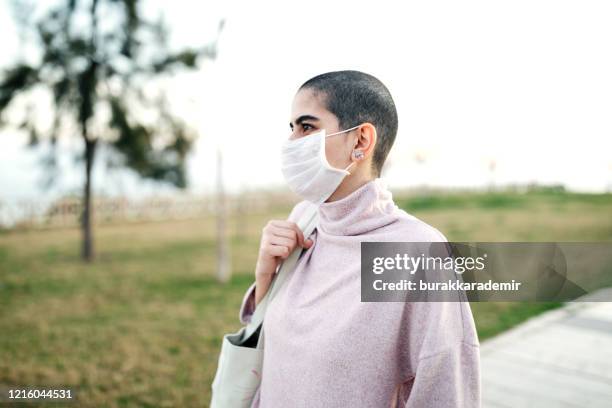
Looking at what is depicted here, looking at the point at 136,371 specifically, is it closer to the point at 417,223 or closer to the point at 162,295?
the point at 162,295

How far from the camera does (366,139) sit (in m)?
1.36

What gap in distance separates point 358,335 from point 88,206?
9.88m

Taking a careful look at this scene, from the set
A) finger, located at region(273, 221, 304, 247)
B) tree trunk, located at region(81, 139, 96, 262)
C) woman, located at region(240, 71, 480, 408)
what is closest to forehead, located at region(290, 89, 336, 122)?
woman, located at region(240, 71, 480, 408)

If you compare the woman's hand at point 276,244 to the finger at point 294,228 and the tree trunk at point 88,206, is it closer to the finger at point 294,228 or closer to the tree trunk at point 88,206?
the finger at point 294,228

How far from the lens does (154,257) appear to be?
32.6ft

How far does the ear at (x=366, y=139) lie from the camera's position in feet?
4.42

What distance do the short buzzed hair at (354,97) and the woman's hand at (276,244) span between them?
366 millimetres

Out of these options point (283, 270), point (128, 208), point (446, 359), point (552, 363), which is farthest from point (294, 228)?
point (128, 208)

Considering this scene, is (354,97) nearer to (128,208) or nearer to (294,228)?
(294,228)

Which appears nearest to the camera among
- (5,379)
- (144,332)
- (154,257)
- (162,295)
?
(5,379)

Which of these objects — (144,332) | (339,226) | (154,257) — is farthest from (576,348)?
(154,257)

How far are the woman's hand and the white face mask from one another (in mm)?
126

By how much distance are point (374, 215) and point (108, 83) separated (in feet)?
29.6

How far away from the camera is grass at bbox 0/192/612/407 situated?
386 cm
